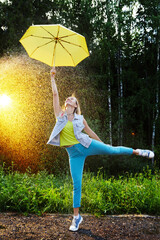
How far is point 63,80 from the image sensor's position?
1047cm

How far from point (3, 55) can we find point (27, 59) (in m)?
2.96

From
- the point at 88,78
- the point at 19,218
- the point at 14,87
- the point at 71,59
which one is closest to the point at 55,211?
the point at 19,218

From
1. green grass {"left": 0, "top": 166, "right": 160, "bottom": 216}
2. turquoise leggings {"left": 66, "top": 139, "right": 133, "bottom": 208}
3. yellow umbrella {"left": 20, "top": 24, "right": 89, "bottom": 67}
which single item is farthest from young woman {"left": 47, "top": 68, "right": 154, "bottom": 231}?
green grass {"left": 0, "top": 166, "right": 160, "bottom": 216}

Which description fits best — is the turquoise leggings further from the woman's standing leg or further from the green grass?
the green grass

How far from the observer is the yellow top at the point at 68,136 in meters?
2.95

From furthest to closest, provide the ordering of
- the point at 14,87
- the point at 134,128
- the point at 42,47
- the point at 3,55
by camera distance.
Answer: the point at 134,128
the point at 3,55
the point at 14,87
the point at 42,47

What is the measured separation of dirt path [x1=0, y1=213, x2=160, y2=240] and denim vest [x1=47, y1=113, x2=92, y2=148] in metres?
1.16

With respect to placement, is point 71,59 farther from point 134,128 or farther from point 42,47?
point 134,128

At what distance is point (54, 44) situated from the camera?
3.21m

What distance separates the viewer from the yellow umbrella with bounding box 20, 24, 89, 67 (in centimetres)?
307

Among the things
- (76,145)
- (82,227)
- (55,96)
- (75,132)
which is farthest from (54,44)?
(82,227)

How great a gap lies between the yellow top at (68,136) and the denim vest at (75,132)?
0.04 m

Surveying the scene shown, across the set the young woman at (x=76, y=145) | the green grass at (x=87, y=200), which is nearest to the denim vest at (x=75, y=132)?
the young woman at (x=76, y=145)

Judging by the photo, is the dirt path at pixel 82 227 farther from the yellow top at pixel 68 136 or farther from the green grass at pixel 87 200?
the yellow top at pixel 68 136
